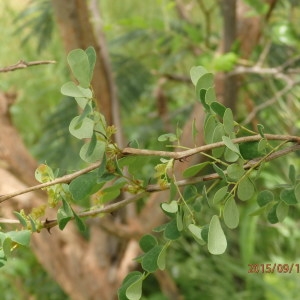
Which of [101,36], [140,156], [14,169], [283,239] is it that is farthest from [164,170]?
[283,239]

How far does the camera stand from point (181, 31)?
4.42 ft

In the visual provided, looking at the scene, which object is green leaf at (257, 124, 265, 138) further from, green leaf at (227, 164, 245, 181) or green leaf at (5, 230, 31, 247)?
green leaf at (5, 230, 31, 247)

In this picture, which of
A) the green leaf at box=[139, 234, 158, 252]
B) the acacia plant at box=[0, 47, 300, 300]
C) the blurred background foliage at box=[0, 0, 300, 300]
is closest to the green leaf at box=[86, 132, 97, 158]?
the acacia plant at box=[0, 47, 300, 300]

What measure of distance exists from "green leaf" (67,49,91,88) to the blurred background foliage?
641mm

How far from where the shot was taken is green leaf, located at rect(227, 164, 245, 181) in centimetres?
36

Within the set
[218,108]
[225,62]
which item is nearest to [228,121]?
[218,108]

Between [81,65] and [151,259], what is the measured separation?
131mm

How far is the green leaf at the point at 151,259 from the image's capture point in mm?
372

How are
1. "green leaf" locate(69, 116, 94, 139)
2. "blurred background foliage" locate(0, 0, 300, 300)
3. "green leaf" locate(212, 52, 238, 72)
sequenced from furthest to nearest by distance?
"blurred background foliage" locate(0, 0, 300, 300)
"green leaf" locate(212, 52, 238, 72)
"green leaf" locate(69, 116, 94, 139)

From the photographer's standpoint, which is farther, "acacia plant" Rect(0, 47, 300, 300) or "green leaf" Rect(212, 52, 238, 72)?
"green leaf" Rect(212, 52, 238, 72)

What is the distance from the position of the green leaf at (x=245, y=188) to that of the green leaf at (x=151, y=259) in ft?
0.21

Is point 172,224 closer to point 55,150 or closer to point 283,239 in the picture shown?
point 55,150

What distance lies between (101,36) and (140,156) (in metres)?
0.92

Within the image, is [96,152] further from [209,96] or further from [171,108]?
[171,108]
